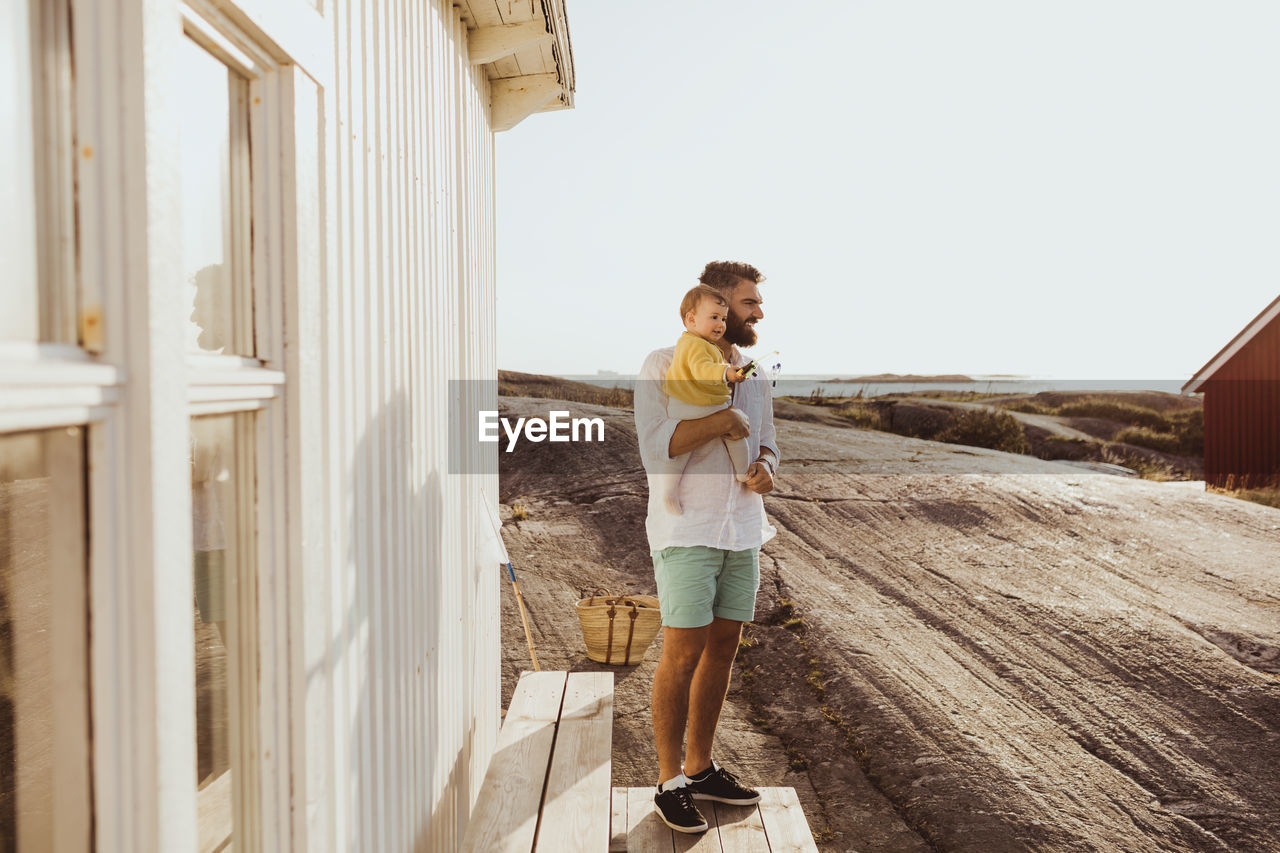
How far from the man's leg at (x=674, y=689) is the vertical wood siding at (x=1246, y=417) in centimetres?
1875

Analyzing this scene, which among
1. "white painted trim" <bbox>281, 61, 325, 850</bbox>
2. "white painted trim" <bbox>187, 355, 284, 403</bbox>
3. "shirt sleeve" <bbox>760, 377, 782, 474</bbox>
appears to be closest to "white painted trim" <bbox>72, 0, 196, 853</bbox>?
"white painted trim" <bbox>187, 355, 284, 403</bbox>

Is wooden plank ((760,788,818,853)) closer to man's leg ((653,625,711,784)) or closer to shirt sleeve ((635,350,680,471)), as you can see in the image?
man's leg ((653,625,711,784))

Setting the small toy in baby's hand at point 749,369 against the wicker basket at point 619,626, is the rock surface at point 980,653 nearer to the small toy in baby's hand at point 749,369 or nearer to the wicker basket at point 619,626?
the wicker basket at point 619,626

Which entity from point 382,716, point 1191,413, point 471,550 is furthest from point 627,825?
point 1191,413

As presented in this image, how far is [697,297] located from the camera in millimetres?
3225

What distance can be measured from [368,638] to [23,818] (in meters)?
1.04

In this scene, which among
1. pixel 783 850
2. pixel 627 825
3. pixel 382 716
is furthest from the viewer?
pixel 627 825

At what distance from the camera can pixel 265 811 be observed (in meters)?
1.38

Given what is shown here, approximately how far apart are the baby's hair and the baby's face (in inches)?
0.7

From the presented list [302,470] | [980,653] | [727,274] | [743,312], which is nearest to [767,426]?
[743,312]

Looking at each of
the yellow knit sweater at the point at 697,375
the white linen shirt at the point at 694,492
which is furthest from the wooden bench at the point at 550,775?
the yellow knit sweater at the point at 697,375

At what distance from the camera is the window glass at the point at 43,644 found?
82 centimetres

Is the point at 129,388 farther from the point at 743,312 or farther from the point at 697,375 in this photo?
the point at 743,312

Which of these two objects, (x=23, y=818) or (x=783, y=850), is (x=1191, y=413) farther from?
(x=23, y=818)
